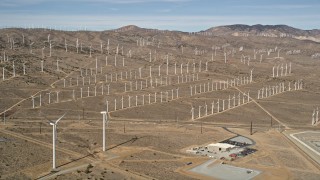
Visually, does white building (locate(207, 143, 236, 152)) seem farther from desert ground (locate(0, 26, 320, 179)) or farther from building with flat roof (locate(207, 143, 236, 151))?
desert ground (locate(0, 26, 320, 179))

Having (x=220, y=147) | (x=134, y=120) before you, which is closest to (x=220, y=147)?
(x=220, y=147)

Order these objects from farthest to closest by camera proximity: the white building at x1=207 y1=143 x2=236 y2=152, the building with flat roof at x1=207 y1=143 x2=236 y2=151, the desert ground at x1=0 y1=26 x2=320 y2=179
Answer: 1. the building with flat roof at x1=207 y1=143 x2=236 y2=151
2. the white building at x1=207 y1=143 x2=236 y2=152
3. the desert ground at x1=0 y1=26 x2=320 y2=179

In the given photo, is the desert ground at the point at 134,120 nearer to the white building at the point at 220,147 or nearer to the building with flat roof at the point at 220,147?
the building with flat roof at the point at 220,147

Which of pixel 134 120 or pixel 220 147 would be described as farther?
pixel 134 120

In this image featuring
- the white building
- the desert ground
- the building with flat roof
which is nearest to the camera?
the desert ground

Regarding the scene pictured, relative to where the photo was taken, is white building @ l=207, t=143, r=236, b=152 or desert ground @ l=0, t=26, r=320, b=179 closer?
desert ground @ l=0, t=26, r=320, b=179

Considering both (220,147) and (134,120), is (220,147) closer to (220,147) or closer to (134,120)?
(220,147)

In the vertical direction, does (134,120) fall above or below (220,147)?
below

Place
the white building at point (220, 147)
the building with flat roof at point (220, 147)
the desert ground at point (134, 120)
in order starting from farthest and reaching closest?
the building with flat roof at point (220, 147) → the white building at point (220, 147) → the desert ground at point (134, 120)

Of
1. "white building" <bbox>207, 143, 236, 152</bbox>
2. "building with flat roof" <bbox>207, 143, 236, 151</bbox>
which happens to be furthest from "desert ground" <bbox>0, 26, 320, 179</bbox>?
"white building" <bbox>207, 143, 236, 152</bbox>

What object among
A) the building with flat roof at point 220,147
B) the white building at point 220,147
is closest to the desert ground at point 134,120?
the building with flat roof at point 220,147

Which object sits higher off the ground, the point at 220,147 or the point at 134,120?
the point at 220,147

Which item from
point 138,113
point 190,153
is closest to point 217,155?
point 190,153
